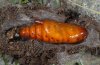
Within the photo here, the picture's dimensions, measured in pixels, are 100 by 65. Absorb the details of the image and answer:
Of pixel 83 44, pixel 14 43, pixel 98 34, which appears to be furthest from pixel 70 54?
pixel 14 43

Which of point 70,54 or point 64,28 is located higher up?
point 64,28

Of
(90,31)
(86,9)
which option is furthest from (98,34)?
(86,9)

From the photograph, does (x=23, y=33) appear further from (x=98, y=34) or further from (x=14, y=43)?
(x=98, y=34)

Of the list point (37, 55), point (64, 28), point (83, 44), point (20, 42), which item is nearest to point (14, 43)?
point (20, 42)

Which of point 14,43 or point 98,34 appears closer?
point 14,43

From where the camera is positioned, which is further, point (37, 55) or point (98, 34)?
point (98, 34)

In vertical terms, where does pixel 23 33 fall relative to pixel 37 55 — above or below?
above

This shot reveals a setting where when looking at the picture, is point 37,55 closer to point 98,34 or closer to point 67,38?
point 67,38
